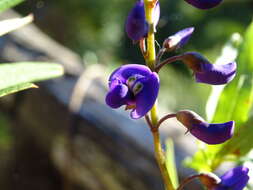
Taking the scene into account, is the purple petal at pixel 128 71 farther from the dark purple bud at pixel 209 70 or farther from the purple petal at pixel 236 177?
the purple petal at pixel 236 177

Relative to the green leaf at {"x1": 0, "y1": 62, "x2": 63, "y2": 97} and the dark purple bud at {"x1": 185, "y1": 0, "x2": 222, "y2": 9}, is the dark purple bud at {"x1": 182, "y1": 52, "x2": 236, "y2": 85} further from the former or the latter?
the green leaf at {"x1": 0, "y1": 62, "x2": 63, "y2": 97}

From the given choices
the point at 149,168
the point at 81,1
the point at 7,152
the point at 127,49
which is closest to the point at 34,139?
the point at 7,152

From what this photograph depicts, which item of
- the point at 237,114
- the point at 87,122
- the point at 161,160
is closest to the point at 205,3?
the point at 161,160

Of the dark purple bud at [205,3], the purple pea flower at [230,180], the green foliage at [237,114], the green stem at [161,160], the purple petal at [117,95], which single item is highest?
→ the dark purple bud at [205,3]

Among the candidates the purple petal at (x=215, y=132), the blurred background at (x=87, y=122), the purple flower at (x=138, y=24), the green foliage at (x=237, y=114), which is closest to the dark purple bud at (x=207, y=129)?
the purple petal at (x=215, y=132)

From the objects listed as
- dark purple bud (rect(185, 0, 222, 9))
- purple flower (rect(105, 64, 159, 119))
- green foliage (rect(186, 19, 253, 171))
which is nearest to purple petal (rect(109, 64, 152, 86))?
purple flower (rect(105, 64, 159, 119))

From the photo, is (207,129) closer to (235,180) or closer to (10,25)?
(235,180)

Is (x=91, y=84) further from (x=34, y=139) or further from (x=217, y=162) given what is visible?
(x=217, y=162)
